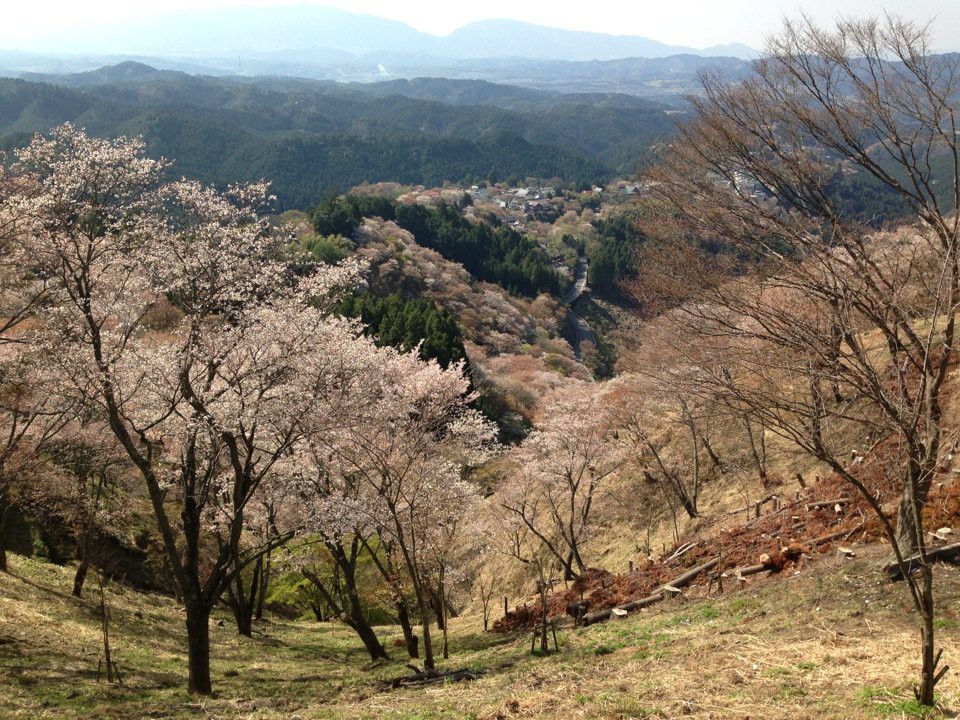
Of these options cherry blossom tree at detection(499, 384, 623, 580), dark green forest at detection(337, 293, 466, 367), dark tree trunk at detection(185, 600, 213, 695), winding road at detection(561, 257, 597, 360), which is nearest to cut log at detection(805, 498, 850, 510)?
cherry blossom tree at detection(499, 384, 623, 580)

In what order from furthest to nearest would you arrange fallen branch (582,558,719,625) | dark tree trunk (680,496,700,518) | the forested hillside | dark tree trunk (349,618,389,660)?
1. dark tree trunk (680,496,700,518)
2. dark tree trunk (349,618,389,660)
3. fallen branch (582,558,719,625)
4. the forested hillside

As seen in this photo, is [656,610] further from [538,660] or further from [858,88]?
[858,88]

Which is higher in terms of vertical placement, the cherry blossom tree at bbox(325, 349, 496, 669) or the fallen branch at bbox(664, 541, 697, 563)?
the cherry blossom tree at bbox(325, 349, 496, 669)

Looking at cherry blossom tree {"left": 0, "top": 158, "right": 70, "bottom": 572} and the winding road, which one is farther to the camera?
the winding road

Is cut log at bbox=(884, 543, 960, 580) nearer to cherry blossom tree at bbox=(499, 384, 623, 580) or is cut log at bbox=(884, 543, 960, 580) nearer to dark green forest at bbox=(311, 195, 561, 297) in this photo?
cherry blossom tree at bbox=(499, 384, 623, 580)

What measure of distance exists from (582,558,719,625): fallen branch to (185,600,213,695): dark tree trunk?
6.82 metres

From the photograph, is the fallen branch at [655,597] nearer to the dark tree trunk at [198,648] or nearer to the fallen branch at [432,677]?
the fallen branch at [432,677]

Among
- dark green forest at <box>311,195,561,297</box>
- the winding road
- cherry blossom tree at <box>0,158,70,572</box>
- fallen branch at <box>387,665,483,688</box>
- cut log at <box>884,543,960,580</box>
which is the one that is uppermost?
dark green forest at <box>311,195,561,297</box>

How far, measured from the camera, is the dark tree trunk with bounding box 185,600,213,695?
33.9ft

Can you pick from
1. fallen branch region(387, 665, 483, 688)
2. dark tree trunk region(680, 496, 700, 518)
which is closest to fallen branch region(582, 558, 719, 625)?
fallen branch region(387, 665, 483, 688)

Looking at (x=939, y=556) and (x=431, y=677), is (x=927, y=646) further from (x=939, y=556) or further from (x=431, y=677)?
(x=431, y=677)

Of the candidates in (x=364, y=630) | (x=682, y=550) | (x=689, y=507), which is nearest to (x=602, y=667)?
(x=364, y=630)

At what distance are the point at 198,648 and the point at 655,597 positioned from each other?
798cm

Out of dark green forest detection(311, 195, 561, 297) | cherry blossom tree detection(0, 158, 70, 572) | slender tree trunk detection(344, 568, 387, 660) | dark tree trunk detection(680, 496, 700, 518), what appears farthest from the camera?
dark green forest detection(311, 195, 561, 297)
